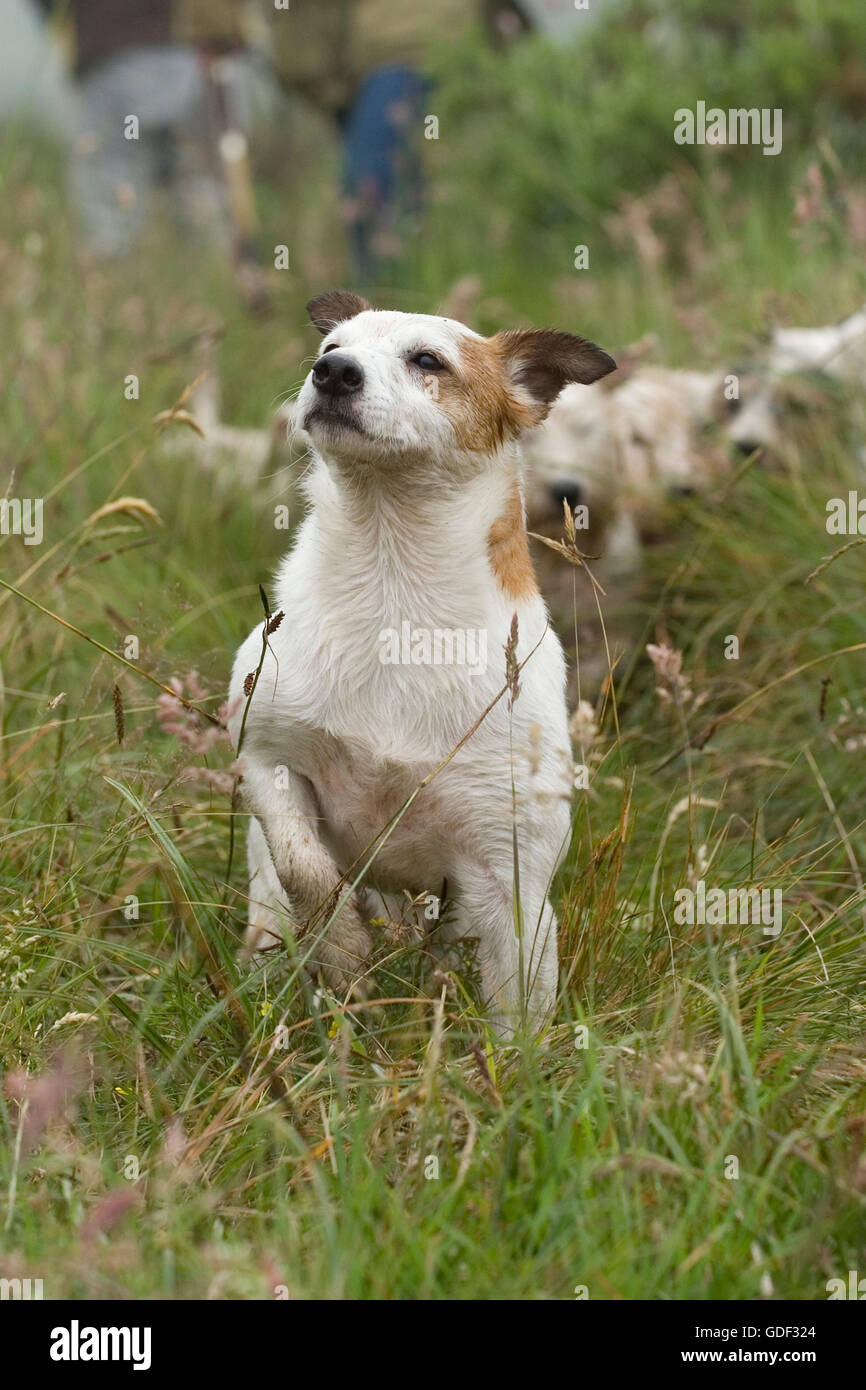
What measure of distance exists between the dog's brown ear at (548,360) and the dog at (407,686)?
0.69ft

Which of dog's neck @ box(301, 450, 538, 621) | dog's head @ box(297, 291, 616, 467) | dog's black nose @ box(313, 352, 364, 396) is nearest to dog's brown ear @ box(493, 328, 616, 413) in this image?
dog's head @ box(297, 291, 616, 467)

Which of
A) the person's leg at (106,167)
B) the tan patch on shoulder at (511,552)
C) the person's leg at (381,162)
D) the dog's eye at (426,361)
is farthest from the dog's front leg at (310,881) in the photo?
the person's leg at (106,167)

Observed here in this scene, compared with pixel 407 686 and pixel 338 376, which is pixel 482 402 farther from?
pixel 407 686

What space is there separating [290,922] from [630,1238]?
1.17 meters

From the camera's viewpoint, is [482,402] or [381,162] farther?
[381,162]

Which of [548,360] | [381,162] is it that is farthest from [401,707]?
[381,162]

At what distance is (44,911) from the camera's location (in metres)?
3.22

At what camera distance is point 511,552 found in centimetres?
341

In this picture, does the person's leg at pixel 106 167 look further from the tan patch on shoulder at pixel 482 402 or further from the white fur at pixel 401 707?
the white fur at pixel 401 707

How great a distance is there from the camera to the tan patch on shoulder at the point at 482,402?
131 inches

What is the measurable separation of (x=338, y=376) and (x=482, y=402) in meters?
0.43

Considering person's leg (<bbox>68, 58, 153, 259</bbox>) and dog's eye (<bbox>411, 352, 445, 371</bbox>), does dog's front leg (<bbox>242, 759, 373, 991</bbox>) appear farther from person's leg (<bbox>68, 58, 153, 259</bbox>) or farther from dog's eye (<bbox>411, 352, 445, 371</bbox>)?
person's leg (<bbox>68, 58, 153, 259</bbox>)

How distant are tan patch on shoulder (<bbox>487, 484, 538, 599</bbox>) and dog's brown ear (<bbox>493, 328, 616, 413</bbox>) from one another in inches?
12.0

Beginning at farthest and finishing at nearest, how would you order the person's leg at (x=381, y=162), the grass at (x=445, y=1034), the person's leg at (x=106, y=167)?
the person's leg at (x=106, y=167) → the person's leg at (x=381, y=162) → the grass at (x=445, y=1034)
